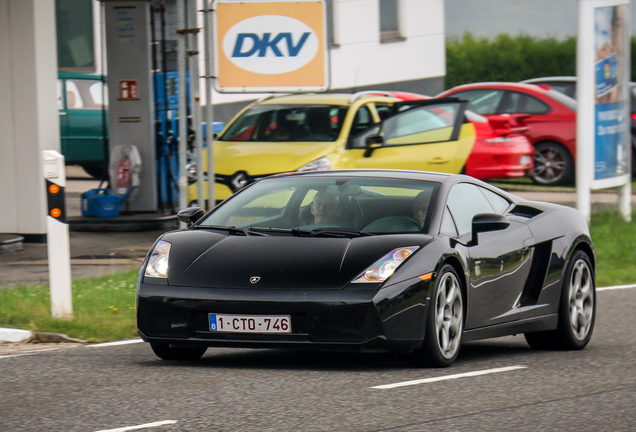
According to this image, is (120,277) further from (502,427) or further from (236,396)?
(502,427)

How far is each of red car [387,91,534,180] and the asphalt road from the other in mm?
10003

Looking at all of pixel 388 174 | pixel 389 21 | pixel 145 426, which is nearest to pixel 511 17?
pixel 389 21

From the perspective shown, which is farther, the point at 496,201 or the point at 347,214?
the point at 496,201

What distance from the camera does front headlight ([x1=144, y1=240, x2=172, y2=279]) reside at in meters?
7.74

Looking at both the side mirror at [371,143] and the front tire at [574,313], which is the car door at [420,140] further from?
the front tire at [574,313]

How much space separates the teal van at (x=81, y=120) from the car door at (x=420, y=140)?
6.77 m

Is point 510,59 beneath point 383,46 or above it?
beneath

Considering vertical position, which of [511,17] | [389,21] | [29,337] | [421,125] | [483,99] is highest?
[511,17]

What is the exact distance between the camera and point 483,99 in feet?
78.4

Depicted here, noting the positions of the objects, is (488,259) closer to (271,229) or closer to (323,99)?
(271,229)

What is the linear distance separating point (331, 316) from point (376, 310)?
247 mm

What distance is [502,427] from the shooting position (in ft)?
19.9

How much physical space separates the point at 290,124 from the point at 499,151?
335 cm

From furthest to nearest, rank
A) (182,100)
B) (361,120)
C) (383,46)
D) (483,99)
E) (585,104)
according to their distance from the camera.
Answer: (383,46)
(483,99)
(361,120)
(585,104)
(182,100)
